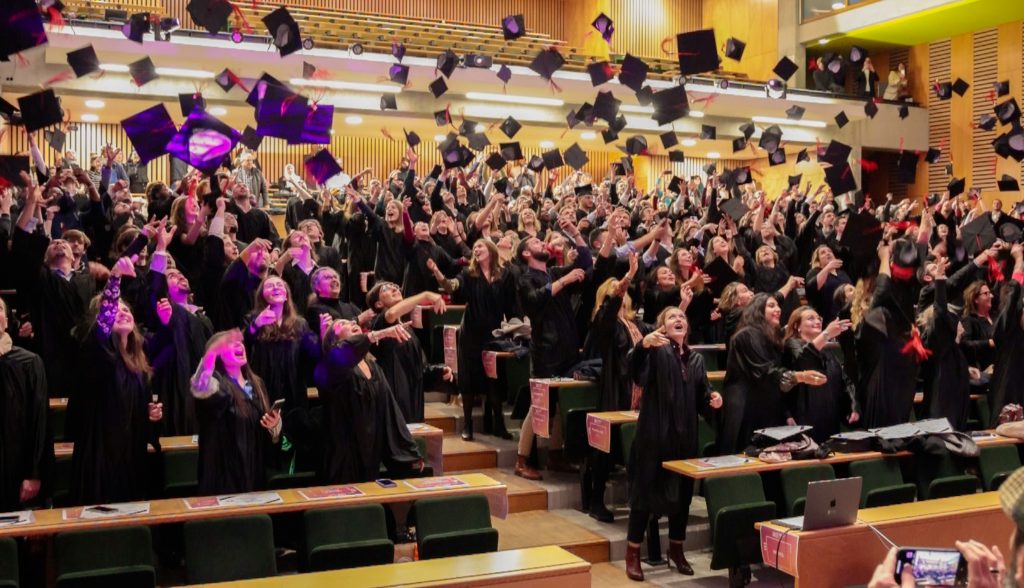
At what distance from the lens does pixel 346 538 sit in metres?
4.85

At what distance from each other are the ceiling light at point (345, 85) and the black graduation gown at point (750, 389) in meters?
11.1

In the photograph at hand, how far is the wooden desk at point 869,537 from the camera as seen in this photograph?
16.0ft

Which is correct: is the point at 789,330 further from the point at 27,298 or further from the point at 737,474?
the point at 27,298

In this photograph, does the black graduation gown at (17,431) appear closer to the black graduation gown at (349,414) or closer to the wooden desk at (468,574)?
the black graduation gown at (349,414)

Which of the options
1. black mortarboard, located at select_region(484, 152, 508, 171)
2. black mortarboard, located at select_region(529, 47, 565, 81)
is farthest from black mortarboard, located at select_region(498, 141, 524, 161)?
black mortarboard, located at select_region(529, 47, 565, 81)

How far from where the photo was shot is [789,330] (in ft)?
22.3

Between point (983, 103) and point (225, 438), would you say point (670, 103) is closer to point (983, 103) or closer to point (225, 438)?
point (225, 438)

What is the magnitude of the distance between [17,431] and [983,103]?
19.8 metres

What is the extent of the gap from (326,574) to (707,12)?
22.3 meters

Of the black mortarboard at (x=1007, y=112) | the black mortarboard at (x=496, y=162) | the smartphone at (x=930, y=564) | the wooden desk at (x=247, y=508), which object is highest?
the black mortarboard at (x=1007, y=112)

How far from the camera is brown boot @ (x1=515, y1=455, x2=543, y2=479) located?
705cm

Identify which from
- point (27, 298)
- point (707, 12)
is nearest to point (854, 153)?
point (707, 12)

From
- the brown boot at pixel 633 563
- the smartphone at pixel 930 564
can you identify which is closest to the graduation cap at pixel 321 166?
the brown boot at pixel 633 563

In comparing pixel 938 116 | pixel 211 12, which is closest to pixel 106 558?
pixel 211 12
